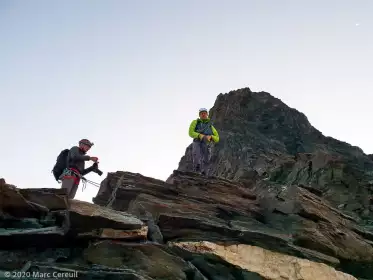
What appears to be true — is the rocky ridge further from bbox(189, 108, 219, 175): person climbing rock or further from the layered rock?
bbox(189, 108, 219, 175): person climbing rock

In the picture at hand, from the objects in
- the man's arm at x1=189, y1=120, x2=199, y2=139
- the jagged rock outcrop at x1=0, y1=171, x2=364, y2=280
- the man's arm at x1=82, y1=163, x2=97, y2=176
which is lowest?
the jagged rock outcrop at x1=0, y1=171, x2=364, y2=280

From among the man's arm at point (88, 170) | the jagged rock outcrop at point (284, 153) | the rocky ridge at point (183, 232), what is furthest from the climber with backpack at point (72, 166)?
the jagged rock outcrop at point (284, 153)

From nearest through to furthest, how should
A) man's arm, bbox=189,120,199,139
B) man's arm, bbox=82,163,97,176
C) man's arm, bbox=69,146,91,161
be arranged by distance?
man's arm, bbox=69,146,91,161
man's arm, bbox=82,163,97,176
man's arm, bbox=189,120,199,139

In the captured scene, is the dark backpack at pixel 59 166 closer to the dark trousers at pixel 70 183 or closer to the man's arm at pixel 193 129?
the dark trousers at pixel 70 183

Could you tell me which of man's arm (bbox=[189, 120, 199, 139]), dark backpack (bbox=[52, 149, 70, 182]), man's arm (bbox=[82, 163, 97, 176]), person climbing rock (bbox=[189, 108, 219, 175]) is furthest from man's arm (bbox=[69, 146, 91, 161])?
person climbing rock (bbox=[189, 108, 219, 175])

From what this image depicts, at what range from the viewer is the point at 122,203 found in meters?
19.4

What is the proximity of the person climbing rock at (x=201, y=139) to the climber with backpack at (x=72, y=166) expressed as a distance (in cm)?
754

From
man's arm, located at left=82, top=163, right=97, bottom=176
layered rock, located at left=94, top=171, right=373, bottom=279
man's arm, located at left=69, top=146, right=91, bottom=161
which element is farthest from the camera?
man's arm, located at left=82, top=163, right=97, bottom=176

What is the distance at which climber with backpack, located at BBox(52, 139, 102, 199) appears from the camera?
58.7 feet

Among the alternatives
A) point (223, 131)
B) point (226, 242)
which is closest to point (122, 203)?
point (226, 242)

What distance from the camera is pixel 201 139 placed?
77.5ft

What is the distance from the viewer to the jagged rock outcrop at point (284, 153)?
28422 millimetres

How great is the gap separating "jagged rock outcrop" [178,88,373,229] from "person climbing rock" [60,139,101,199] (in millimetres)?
13737

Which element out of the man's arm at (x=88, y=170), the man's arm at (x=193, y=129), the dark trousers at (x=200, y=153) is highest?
the man's arm at (x=193, y=129)
